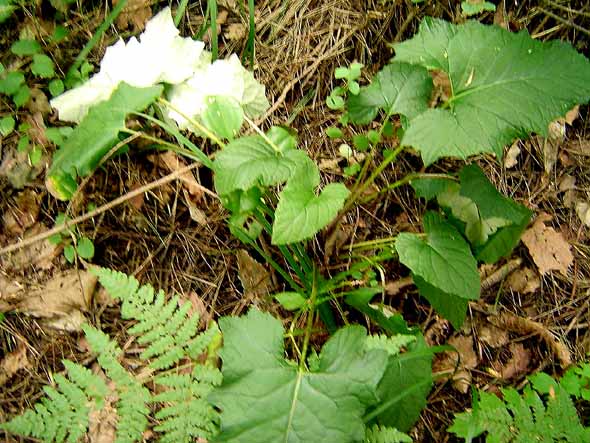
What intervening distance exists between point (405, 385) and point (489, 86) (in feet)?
2.88

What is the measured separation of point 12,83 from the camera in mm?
1882

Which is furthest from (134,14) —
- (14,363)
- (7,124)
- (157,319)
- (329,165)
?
(14,363)

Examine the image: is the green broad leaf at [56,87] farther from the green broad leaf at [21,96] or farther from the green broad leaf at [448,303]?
the green broad leaf at [448,303]

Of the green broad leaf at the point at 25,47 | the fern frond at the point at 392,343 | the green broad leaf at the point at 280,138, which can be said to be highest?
the green broad leaf at the point at 25,47

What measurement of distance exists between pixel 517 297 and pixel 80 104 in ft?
5.20

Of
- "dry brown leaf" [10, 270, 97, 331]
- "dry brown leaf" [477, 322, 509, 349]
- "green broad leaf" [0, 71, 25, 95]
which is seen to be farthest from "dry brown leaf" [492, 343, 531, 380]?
"green broad leaf" [0, 71, 25, 95]

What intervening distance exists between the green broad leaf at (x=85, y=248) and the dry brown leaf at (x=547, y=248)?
150 cm

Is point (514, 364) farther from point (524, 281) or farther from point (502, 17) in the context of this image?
point (502, 17)

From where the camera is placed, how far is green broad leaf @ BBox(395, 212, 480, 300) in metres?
1.49

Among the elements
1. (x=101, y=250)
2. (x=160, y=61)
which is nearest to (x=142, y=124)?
(x=160, y=61)

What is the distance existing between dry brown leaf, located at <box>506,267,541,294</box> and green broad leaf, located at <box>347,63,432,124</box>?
71cm

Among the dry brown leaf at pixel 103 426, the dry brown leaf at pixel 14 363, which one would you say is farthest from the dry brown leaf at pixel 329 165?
the dry brown leaf at pixel 14 363

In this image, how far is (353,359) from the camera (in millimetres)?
1369

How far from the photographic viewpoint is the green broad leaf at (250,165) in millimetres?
1406
